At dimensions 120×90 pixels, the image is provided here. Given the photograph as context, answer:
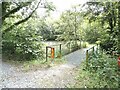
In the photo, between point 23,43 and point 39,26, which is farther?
point 39,26

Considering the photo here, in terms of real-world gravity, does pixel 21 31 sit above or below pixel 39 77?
above

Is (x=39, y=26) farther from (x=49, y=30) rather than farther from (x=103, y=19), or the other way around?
(x=103, y=19)

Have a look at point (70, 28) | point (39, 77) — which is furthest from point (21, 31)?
point (39, 77)

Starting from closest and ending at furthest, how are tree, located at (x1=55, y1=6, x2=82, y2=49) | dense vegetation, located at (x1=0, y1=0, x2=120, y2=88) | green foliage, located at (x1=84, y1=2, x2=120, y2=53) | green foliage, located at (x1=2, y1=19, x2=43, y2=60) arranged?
1. dense vegetation, located at (x1=0, y1=0, x2=120, y2=88)
2. green foliage, located at (x1=84, y1=2, x2=120, y2=53)
3. green foliage, located at (x1=2, y1=19, x2=43, y2=60)
4. tree, located at (x1=55, y1=6, x2=82, y2=49)

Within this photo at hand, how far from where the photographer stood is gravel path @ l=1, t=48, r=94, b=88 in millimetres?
2723

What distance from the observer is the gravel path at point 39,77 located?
2.72 m

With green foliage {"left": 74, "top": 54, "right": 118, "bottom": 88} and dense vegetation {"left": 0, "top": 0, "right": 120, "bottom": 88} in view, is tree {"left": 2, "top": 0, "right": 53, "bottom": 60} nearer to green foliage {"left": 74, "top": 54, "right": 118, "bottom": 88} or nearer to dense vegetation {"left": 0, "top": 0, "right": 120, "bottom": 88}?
dense vegetation {"left": 0, "top": 0, "right": 120, "bottom": 88}

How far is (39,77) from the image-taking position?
3059 mm

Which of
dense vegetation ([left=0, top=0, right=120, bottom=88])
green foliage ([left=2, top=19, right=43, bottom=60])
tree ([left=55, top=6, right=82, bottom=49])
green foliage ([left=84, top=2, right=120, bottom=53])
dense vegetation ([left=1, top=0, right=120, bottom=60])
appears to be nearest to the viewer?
dense vegetation ([left=0, top=0, right=120, bottom=88])

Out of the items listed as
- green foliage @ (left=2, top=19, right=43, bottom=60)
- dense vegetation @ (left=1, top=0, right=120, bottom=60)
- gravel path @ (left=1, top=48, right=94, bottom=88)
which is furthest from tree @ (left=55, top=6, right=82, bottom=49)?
gravel path @ (left=1, top=48, right=94, bottom=88)

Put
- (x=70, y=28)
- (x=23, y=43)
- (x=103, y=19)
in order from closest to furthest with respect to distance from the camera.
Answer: (x=103, y=19) < (x=23, y=43) < (x=70, y=28)

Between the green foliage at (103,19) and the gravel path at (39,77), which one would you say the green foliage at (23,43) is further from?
the green foliage at (103,19)

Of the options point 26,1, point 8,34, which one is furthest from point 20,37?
point 26,1

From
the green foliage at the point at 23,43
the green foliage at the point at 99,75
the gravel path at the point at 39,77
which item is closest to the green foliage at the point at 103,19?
the green foliage at the point at 99,75
